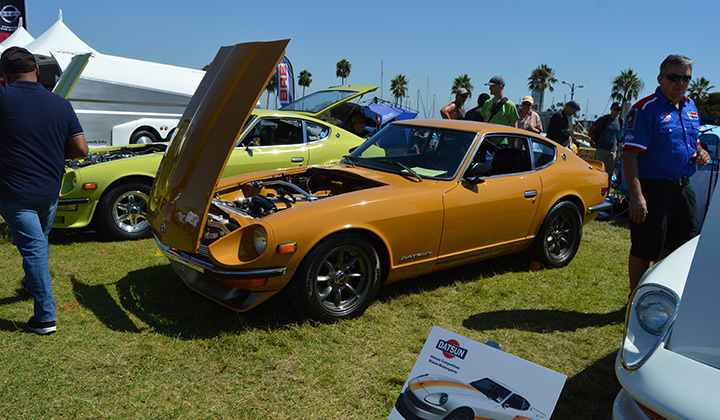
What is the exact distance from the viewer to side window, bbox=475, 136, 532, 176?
4836mm

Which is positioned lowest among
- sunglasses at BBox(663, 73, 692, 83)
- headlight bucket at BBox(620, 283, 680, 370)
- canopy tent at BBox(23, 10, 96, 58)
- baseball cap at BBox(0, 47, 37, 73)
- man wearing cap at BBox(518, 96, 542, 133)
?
headlight bucket at BBox(620, 283, 680, 370)

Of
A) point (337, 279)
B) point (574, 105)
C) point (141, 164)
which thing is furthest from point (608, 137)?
point (141, 164)

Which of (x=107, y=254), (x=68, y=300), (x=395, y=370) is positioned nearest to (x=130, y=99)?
(x=107, y=254)

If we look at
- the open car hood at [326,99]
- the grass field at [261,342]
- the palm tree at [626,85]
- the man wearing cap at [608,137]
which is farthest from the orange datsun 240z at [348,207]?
the palm tree at [626,85]

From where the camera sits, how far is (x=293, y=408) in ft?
9.18

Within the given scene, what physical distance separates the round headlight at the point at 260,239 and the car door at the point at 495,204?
150 centimetres

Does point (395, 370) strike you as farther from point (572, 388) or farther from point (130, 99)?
point (130, 99)

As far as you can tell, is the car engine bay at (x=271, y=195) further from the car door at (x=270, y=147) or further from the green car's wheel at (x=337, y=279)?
the car door at (x=270, y=147)

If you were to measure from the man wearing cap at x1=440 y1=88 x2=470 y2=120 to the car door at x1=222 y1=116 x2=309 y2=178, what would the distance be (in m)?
2.93

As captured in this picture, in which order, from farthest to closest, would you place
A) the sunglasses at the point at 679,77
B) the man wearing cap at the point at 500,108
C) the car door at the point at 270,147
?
the man wearing cap at the point at 500,108, the car door at the point at 270,147, the sunglasses at the point at 679,77

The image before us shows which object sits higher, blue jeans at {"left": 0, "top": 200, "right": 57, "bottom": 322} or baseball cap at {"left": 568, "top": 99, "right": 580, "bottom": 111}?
baseball cap at {"left": 568, "top": 99, "right": 580, "bottom": 111}

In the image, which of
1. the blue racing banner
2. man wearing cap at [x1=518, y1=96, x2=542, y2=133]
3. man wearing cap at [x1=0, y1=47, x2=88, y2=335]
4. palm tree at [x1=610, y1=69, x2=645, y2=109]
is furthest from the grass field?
palm tree at [x1=610, y1=69, x2=645, y2=109]

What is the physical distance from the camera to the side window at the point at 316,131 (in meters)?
7.00

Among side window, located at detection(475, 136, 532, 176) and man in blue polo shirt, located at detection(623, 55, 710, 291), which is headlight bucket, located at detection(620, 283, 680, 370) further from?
side window, located at detection(475, 136, 532, 176)
